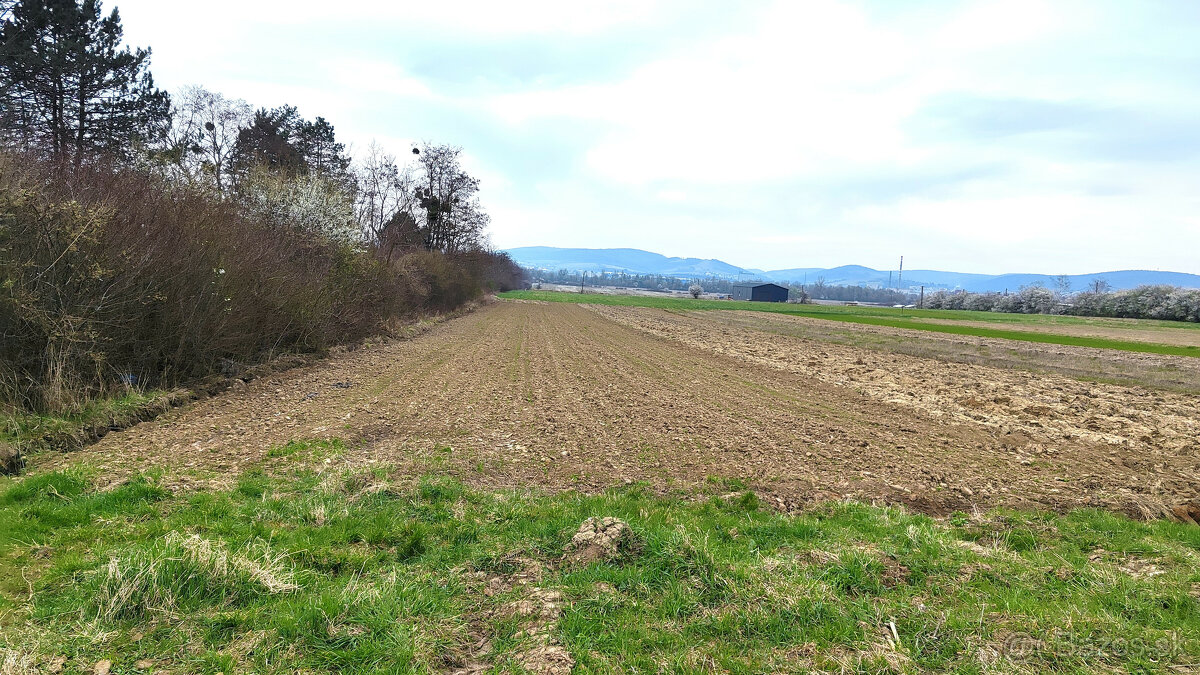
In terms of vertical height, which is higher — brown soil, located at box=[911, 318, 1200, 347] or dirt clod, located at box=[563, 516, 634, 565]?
brown soil, located at box=[911, 318, 1200, 347]

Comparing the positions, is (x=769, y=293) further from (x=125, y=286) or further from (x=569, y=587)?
(x=569, y=587)

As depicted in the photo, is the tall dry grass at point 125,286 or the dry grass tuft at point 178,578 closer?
the dry grass tuft at point 178,578

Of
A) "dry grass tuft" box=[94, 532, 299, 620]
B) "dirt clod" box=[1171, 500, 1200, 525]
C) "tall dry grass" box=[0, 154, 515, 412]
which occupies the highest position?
"tall dry grass" box=[0, 154, 515, 412]

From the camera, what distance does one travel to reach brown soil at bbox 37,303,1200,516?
711cm

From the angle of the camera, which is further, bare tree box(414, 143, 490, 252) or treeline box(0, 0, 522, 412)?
bare tree box(414, 143, 490, 252)

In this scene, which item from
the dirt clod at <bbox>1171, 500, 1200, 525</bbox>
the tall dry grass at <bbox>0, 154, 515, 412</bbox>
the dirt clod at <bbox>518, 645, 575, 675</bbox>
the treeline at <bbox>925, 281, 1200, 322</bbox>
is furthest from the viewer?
the treeline at <bbox>925, 281, 1200, 322</bbox>

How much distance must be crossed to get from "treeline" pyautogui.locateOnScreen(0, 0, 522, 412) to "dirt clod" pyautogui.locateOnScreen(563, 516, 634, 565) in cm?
854

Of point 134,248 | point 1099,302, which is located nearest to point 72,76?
point 134,248

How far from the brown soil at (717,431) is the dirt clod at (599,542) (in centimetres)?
A: 176

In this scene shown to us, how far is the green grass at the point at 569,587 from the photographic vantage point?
3.42 meters

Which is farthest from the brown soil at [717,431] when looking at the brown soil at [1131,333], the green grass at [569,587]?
the brown soil at [1131,333]

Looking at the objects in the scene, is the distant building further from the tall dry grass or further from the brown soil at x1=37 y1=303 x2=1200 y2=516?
the tall dry grass

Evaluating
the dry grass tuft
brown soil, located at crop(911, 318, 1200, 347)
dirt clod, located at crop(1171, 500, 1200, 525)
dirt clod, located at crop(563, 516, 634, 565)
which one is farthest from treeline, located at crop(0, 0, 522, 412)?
brown soil, located at crop(911, 318, 1200, 347)

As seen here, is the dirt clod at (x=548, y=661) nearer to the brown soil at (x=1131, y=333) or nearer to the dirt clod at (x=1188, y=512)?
the dirt clod at (x=1188, y=512)
